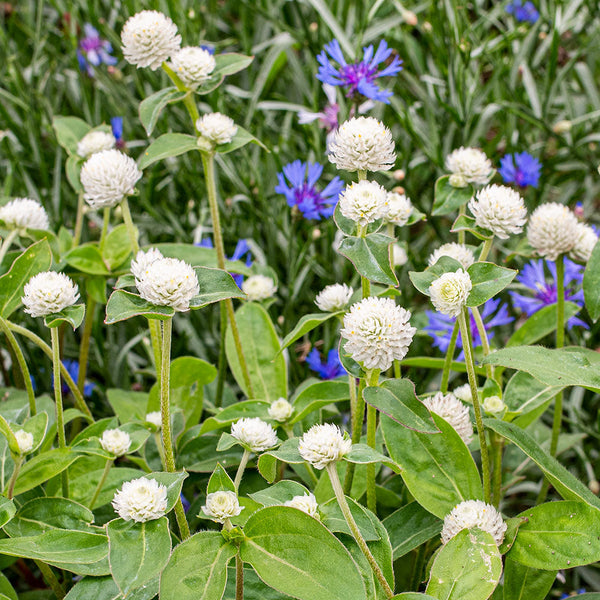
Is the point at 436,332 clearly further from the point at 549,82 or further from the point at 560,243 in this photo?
the point at 549,82

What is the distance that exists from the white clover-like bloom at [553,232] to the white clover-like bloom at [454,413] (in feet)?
0.83

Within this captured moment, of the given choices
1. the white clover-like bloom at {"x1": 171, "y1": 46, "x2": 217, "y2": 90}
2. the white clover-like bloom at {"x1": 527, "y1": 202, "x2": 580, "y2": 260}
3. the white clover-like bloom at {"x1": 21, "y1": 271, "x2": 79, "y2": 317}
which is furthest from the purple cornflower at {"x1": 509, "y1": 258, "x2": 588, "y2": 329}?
the white clover-like bloom at {"x1": 21, "y1": 271, "x2": 79, "y2": 317}

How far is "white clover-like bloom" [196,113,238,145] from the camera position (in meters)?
0.91

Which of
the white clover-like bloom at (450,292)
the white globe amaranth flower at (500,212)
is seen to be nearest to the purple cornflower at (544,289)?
the white globe amaranth flower at (500,212)

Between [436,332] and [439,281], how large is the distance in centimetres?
36

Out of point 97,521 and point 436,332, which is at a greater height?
point 436,332

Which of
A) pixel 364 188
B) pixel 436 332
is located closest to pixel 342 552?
pixel 364 188

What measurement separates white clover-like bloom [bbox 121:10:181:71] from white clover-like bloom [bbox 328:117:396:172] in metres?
0.30

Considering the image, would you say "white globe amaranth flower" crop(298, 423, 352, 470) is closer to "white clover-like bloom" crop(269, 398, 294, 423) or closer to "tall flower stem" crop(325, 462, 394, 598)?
"tall flower stem" crop(325, 462, 394, 598)

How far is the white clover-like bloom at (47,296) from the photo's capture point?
784 millimetres

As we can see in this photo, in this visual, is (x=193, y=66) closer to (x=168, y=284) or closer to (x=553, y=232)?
(x=168, y=284)

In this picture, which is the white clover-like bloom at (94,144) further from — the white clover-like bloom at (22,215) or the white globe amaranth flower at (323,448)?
the white globe amaranth flower at (323,448)

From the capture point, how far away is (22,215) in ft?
3.28

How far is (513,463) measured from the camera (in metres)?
1.10
